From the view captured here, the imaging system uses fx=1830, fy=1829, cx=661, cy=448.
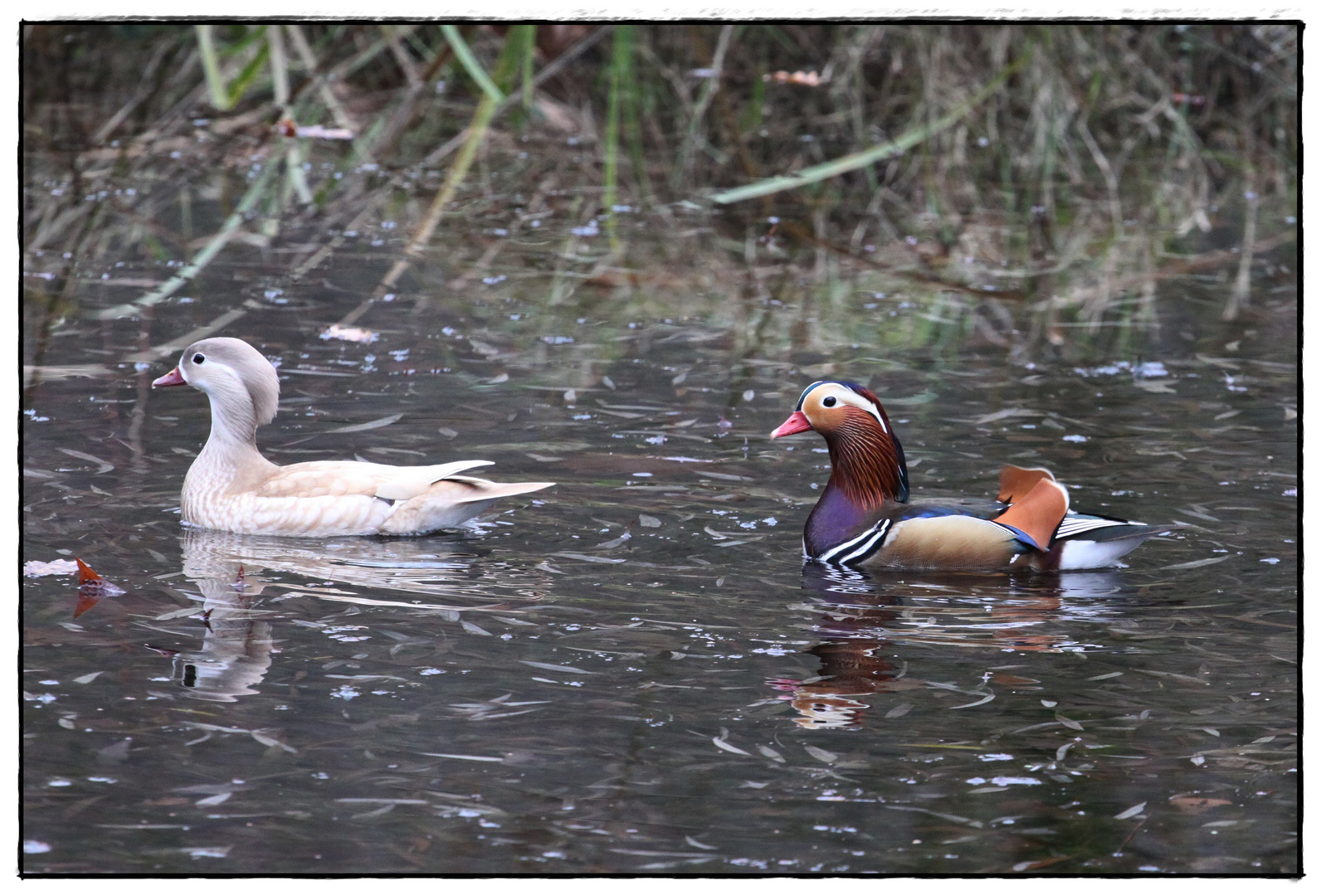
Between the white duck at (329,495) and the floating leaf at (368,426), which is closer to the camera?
the white duck at (329,495)

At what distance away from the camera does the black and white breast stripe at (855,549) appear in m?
8.29

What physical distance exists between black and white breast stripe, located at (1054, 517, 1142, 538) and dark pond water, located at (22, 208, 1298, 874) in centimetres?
21

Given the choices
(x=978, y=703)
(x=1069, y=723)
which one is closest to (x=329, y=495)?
(x=978, y=703)

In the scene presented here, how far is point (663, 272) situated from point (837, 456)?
4832mm

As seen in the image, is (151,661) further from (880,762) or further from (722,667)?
(880,762)

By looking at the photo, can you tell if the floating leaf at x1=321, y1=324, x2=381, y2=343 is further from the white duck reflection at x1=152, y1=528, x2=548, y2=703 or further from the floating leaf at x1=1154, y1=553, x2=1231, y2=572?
the floating leaf at x1=1154, y1=553, x2=1231, y2=572

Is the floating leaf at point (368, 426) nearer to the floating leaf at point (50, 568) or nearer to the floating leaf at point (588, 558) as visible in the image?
the floating leaf at point (588, 558)

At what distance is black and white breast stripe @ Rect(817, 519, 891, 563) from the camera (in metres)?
8.29

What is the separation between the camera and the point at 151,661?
22.6ft

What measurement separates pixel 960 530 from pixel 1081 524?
1.80ft

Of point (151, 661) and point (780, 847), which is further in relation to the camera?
point (151, 661)

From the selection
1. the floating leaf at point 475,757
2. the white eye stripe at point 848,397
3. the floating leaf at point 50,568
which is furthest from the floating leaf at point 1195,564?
the floating leaf at point 50,568

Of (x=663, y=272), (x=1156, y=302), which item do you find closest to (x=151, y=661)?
(x=663, y=272)

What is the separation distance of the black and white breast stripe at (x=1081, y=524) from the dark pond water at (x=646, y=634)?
21cm
